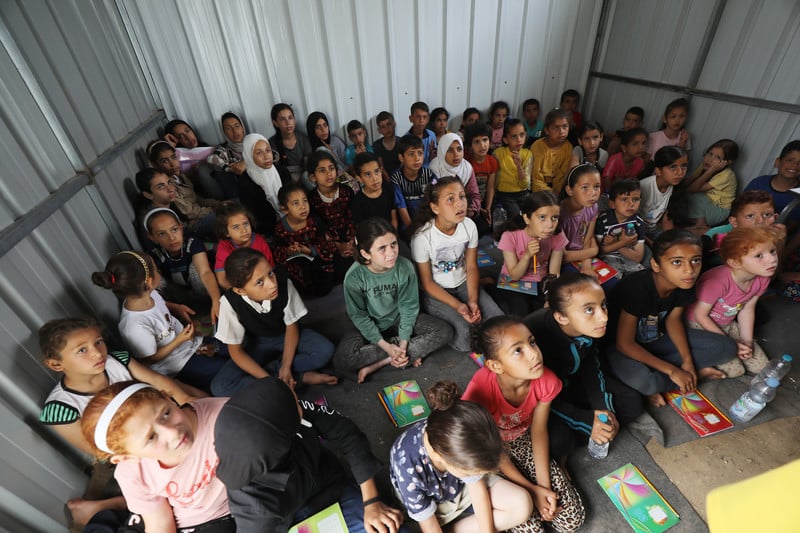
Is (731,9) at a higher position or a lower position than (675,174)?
higher

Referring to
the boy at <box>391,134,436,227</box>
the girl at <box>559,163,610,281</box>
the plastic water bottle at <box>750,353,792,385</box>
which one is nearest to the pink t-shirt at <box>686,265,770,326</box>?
the plastic water bottle at <box>750,353,792,385</box>

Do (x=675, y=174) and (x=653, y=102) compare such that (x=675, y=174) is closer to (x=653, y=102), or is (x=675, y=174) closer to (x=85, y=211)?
(x=653, y=102)

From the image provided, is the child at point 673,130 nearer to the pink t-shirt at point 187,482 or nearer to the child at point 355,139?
the child at point 355,139

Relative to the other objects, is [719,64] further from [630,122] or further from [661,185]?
[661,185]

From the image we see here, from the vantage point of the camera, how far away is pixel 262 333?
2033 millimetres

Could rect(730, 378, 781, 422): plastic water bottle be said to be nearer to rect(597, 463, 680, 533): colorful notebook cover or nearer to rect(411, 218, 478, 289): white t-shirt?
rect(597, 463, 680, 533): colorful notebook cover

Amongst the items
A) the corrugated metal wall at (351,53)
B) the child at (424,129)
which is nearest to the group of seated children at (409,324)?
the corrugated metal wall at (351,53)

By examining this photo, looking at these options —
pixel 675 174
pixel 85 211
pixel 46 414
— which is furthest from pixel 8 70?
A: pixel 675 174

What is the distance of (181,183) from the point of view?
288cm

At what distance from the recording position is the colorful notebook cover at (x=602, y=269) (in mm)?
2479

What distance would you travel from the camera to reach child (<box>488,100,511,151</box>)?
4105 millimetres

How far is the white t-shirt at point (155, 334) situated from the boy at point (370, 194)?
57.9 inches

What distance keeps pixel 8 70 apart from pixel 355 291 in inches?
72.9

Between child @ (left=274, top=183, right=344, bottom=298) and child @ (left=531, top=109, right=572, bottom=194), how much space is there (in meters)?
2.21
